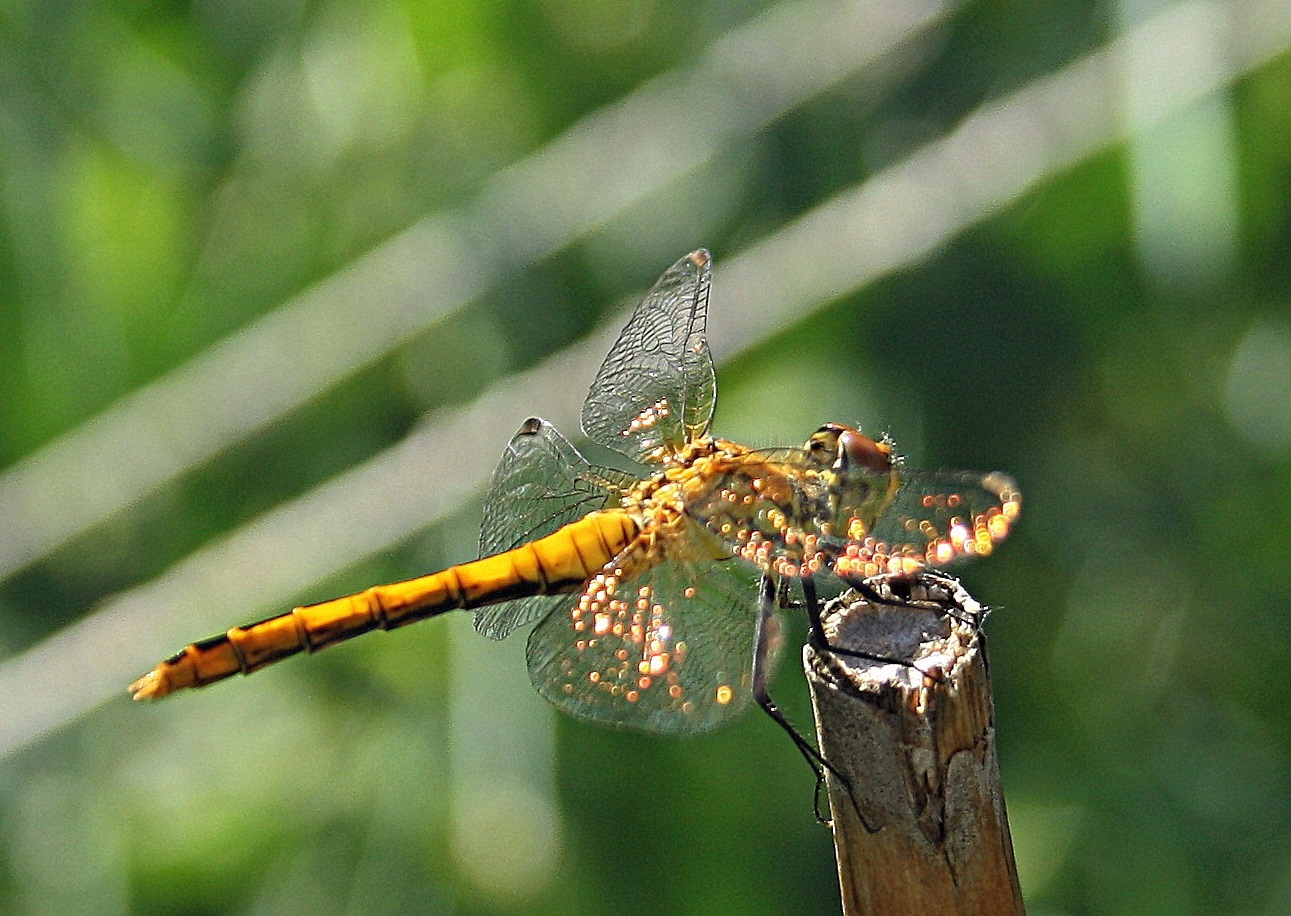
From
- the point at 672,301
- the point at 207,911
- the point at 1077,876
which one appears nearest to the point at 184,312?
the point at 207,911

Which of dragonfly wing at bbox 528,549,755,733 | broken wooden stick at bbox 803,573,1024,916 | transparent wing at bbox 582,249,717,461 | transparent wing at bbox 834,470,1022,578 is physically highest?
transparent wing at bbox 582,249,717,461

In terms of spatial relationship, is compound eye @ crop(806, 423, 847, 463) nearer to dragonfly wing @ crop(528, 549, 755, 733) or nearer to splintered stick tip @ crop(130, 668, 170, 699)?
dragonfly wing @ crop(528, 549, 755, 733)

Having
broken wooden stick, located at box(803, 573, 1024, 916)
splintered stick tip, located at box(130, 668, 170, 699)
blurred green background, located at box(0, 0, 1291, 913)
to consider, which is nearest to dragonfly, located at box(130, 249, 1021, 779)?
splintered stick tip, located at box(130, 668, 170, 699)

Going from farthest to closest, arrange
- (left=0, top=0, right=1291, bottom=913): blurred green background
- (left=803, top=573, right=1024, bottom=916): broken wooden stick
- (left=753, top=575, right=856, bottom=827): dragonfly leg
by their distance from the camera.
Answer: (left=0, top=0, right=1291, bottom=913): blurred green background
(left=753, top=575, right=856, bottom=827): dragonfly leg
(left=803, top=573, right=1024, bottom=916): broken wooden stick

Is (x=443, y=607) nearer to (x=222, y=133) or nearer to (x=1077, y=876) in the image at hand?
(x=1077, y=876)

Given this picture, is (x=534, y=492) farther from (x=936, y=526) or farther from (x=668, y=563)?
(x=936, y=526)

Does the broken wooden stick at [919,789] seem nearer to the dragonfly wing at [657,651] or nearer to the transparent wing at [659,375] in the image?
the dragonfly wing at [657,651]
